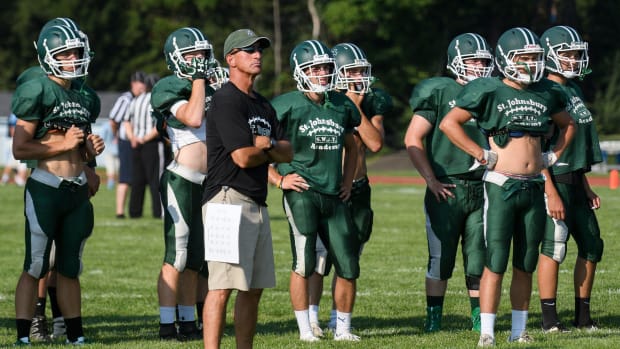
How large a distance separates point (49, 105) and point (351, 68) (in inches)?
79.2

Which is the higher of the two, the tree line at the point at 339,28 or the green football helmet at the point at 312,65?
the tree line at the point at 339,28

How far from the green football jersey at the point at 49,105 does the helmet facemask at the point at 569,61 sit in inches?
116

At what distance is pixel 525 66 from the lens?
6840 millimetres

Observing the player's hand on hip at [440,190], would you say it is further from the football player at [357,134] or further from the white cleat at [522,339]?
the white cleat at [522,339]

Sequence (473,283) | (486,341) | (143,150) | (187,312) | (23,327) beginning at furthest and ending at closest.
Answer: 1. (143,150)
2. (473,283)
3. (187,312)
4. (23,327)
5. (486,341)

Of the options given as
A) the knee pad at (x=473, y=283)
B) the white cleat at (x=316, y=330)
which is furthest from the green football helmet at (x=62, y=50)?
the knee pad at (x=473, y=283)

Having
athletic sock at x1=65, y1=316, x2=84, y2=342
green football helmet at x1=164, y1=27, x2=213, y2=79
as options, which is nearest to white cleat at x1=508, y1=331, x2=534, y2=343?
green football helmet at x1=164, y1=27, x2=213, y2=79

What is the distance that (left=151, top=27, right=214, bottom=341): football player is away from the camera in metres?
7.23

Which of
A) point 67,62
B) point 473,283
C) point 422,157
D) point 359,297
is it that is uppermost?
point 67,62

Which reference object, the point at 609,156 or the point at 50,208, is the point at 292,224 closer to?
the point at 50,208

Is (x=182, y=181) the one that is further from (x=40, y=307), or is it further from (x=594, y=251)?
(x=594, y=251)

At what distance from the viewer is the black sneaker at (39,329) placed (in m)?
7.56

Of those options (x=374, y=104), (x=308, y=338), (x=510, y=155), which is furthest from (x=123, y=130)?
(x=510, y=155)

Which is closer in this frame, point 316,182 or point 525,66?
point 525,66
